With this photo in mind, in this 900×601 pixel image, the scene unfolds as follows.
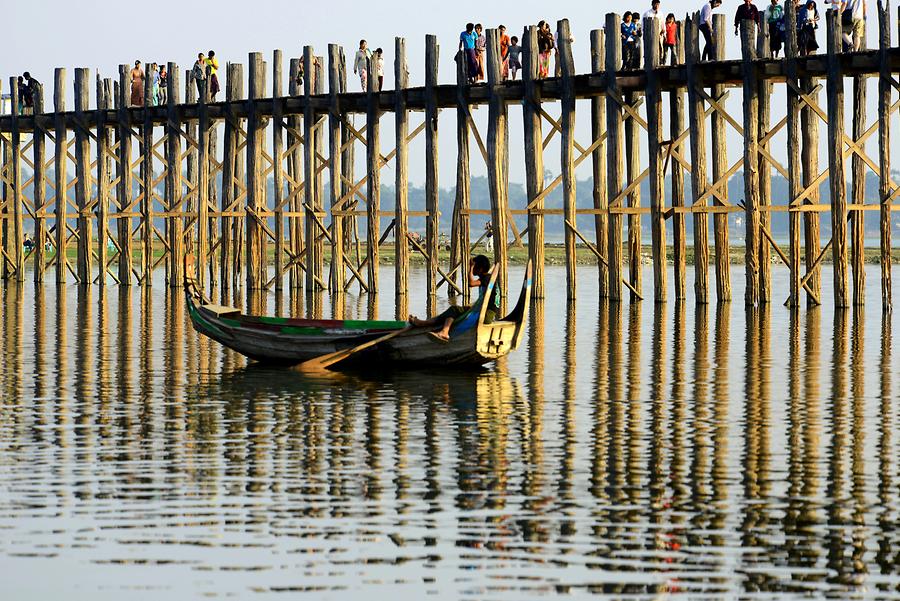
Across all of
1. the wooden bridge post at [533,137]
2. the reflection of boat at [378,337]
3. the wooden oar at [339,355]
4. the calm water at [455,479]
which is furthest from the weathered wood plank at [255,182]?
the wooden oar at [339,355]

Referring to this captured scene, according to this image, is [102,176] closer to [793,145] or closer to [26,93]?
[26,93]

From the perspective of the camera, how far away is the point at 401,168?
39.8 meters

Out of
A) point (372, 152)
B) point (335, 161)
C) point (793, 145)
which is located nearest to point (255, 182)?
point (335, 161)

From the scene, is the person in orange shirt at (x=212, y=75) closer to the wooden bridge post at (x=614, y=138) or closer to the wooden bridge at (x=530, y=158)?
the wooden bridge at (x=530, y=158)

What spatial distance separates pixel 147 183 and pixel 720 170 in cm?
1730

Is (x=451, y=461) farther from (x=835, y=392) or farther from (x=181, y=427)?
(x=835, y=392)

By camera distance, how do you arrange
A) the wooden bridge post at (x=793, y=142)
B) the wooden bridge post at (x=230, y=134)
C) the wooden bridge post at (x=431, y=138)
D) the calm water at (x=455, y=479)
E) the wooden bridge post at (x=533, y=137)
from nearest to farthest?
the calm water at (x=455, y=479) → the wooden bridge post at (x=793, y=142) → the wooden bridge post at (x=533, y=137) → the wooden bridge post at (x=431, y=138) → the wooden bridge post at (x=230, y=134)

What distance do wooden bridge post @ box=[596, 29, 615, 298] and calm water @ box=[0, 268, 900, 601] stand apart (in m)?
11.4

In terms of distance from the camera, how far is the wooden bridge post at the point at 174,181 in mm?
44375

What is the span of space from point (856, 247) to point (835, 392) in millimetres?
12203

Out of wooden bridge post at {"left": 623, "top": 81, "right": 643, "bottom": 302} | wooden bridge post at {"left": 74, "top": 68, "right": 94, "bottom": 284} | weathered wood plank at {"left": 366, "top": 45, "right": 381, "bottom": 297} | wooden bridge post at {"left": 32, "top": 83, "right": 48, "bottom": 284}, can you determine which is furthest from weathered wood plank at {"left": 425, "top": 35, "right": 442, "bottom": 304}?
wooden bridge post at {"left": 32, "top": 83, "right": 48, "bottom": 284}

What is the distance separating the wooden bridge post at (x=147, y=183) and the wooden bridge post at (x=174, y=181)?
0.50m

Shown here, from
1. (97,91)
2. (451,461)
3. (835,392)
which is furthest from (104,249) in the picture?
(451,461)

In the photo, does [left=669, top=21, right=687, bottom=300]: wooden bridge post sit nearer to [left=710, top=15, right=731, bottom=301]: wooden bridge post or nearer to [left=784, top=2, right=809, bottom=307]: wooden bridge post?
[left=710, top=15, right=731, bottom=301]: wooden bridge post
